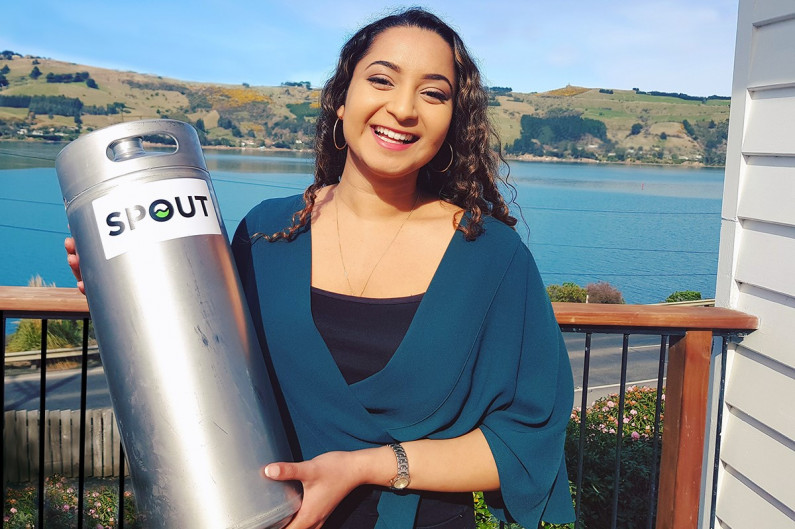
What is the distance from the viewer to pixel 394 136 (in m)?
1.26

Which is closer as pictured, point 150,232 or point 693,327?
point 150,232

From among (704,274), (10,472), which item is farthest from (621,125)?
(10,472)

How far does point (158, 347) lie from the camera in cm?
96

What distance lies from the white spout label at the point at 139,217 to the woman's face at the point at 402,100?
42cm

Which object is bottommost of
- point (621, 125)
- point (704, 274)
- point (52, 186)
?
point (704, 274)

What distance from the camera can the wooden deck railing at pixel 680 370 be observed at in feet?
6.53

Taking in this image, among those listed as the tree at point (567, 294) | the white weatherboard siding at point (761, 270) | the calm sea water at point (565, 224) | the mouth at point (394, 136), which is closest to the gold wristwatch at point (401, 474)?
the mouth at point (394, 136)

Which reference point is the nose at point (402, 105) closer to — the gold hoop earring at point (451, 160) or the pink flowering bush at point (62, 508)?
the gold hoop earring at point (451, 160)

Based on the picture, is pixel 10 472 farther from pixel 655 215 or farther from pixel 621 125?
pixel 655 215

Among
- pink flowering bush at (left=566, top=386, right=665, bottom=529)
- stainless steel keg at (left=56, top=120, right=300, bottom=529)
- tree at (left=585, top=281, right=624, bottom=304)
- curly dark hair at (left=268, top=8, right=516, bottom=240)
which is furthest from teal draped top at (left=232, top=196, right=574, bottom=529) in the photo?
tree at (left=585, top=281, right=624, bottom=304)

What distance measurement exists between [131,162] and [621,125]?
7656 centimetres

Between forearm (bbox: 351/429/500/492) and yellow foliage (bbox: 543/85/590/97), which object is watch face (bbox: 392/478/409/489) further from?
yellow foliage (bbox: 543/85/590/97)

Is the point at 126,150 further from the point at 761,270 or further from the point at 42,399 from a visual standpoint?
the point at 761,270

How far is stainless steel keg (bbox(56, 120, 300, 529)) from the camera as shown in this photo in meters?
0.96
